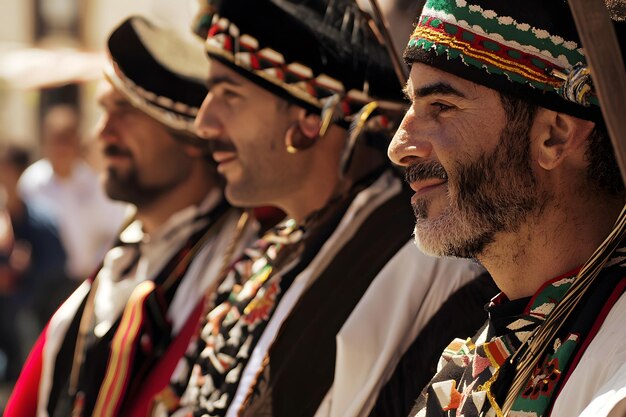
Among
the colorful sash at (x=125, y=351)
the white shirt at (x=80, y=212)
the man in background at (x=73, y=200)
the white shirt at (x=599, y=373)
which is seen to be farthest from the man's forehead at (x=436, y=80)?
the white shirt at (x=80, y=212)

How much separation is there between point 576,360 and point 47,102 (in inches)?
871

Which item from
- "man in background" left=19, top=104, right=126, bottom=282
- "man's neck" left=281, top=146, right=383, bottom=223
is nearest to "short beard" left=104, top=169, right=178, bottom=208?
"man's neck" left=281, top=146, right=383, bottom=223

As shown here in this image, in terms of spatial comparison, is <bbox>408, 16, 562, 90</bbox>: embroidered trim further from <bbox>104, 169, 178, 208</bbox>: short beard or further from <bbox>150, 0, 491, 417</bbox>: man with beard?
<bbox>104, 169, 178, 208</bbox>: short beard

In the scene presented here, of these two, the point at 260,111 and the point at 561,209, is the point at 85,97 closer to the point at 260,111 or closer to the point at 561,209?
the point at 260,111

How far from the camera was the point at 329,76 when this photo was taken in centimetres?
404

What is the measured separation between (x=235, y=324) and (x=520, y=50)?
176cm

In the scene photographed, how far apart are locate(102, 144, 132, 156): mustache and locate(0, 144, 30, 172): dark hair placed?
462 centimetres

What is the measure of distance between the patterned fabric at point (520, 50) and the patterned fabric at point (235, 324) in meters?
1.47

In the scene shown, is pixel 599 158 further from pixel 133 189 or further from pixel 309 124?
pixel 133 189

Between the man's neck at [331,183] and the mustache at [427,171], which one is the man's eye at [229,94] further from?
the mustache at [427,171]

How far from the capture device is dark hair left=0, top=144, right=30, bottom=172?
9984 millimetres

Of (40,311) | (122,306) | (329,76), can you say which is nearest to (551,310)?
(329,76)

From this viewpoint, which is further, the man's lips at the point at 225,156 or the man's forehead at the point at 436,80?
the man's lips at the point at 225,156

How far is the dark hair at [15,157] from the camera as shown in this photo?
32.8ft
